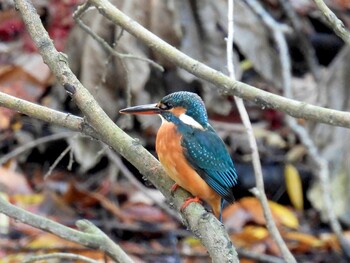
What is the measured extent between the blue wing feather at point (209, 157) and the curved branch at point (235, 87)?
53cm

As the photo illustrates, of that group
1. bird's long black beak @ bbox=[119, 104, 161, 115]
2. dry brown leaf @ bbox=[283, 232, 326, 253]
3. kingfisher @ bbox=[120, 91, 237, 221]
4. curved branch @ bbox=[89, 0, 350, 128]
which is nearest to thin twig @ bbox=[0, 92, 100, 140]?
bird's long black beak @ bbox=[119, 104, 161, 115]

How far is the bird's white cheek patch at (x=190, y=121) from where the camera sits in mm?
3141

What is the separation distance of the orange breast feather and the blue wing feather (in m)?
0.03

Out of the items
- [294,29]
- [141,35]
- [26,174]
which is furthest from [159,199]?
[141,35]

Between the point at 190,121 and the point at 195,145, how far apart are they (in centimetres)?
9

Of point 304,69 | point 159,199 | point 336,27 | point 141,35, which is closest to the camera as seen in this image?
point 336,27

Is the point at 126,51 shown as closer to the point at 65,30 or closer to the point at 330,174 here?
the point at 65,30

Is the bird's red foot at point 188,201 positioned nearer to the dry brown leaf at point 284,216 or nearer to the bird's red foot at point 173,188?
the bird's red foot at point 173,188

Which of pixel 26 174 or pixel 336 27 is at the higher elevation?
pixel 336 27

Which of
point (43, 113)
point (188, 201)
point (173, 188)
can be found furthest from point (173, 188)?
point (43, 113)

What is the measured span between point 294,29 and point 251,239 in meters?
1.87

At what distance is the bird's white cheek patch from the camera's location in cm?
314

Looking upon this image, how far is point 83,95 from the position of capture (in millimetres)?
2557

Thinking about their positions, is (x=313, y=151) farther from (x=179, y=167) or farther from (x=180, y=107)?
(x=179, y=167)
